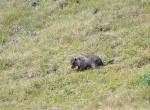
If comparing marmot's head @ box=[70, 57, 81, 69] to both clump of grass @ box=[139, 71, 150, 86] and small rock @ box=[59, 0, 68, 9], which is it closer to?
clump of grass @ box=[139, 71, 150, 86]

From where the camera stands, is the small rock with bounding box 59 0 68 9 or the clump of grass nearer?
the clump of grass

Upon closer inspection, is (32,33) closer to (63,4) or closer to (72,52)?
(63,4)

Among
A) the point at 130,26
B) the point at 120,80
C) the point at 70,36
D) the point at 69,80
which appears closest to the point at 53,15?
the point at 70,36

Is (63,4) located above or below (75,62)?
below

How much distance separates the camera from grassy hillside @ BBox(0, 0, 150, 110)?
22.3 m

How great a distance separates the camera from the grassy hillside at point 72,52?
877 inches

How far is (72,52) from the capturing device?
30469 mm

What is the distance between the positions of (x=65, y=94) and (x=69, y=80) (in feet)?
5.96

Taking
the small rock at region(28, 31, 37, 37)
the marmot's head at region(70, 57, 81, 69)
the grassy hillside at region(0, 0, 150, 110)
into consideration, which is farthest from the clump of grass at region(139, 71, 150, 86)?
the small rock at region(28, 31, 37, 37)

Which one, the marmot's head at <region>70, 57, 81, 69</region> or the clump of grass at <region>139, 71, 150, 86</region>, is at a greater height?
the clump of grass at <region>139, 71, 150, 86</region>

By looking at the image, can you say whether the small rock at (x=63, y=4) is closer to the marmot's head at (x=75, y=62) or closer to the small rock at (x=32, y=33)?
the small rock at (x=32, y=33)

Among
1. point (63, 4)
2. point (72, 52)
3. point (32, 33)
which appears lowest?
point (32, 33)

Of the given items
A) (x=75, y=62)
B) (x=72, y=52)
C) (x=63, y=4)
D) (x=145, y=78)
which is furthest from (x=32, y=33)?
(x=145, y=78)

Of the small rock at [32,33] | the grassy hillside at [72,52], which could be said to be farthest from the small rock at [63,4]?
the small rock at [32,33]
